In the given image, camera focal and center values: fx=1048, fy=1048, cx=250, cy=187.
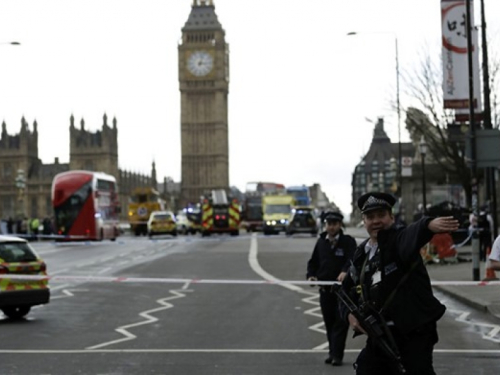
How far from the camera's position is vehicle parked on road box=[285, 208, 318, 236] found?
2702 inches

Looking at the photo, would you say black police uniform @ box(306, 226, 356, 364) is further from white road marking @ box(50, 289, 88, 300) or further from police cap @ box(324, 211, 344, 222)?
white road marking @ box(50, 289, 88, 300)

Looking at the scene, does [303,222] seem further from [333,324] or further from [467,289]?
[333,324]

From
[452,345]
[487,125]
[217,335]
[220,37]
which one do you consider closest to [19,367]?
[217,335]

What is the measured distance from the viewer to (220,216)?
74375 millimetres

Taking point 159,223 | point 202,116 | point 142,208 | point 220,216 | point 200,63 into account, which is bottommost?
point 159,223

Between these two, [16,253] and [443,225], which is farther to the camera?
[16,253]

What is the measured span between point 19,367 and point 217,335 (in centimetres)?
355

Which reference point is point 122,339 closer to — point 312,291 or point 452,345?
point 452,345

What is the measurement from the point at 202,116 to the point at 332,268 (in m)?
160

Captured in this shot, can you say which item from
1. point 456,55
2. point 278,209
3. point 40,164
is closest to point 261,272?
point 456,55

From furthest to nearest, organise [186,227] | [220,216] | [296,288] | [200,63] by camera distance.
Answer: [200,63], [186,227], [220,216], [296,288]

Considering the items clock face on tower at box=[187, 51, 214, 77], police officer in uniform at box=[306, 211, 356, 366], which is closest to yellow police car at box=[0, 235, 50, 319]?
police officer in uniform at box=[306, 211, 356, 366]

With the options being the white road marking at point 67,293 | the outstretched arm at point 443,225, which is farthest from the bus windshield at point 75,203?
the outstretched arm at point 443,225

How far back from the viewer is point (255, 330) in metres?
14.7
